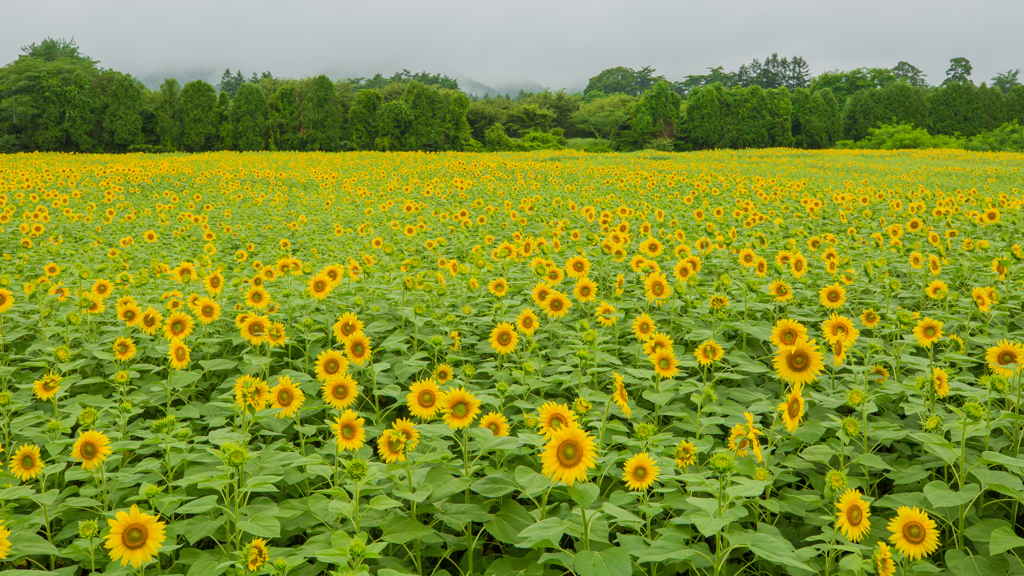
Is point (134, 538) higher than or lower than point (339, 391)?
lower

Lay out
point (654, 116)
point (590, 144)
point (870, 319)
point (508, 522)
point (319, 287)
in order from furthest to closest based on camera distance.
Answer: point (590, 144), point (654, 116), point (319, 287), point (870, 319), point (508, 522)

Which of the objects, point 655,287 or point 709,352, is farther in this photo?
point 655,287

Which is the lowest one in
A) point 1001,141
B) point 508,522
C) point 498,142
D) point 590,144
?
point 508,522

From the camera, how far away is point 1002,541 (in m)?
1.60

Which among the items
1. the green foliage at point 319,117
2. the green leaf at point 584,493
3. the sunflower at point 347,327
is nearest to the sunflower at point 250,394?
the sunflower at point 347,327

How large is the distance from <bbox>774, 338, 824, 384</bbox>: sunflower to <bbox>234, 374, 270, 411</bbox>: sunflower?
6.54 feet

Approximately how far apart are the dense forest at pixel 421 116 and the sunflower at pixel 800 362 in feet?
93.8

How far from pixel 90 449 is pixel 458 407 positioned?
1257 millimetres

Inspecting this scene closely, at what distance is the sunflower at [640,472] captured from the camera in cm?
171

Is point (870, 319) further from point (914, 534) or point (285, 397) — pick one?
point (285, 397)

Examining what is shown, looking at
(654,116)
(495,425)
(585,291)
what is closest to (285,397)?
(495,425)

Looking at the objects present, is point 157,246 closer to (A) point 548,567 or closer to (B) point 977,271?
(A) point 548,567

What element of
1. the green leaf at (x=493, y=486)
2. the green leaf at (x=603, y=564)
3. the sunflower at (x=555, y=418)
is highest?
the sunflower at (x=555, y=418)

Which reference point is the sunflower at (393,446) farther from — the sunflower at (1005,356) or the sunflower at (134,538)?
the sunflower at (1005,356)
